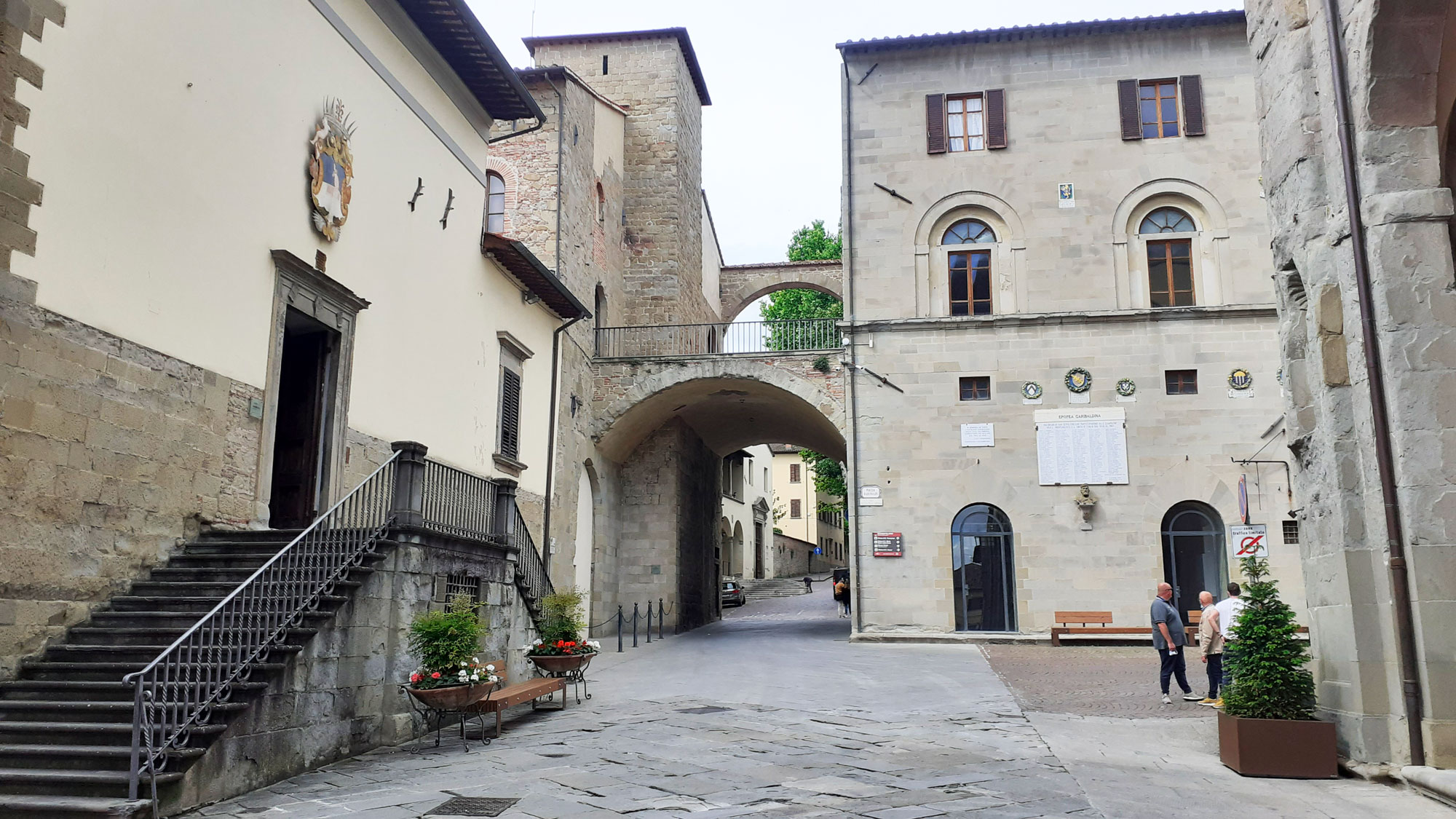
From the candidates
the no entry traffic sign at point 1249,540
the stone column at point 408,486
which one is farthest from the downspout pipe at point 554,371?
the no entry traffic sign at point 1249,540

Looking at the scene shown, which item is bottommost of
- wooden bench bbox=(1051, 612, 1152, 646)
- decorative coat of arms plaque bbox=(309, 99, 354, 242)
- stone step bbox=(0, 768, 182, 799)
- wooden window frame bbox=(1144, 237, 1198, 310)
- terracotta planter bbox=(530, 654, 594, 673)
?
stone step bbox=(0, 768, 182, 799)

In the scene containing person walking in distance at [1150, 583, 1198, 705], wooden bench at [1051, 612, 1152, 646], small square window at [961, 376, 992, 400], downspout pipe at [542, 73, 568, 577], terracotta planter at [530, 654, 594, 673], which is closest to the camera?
terracotta planter at [530, 654, 594, 673]

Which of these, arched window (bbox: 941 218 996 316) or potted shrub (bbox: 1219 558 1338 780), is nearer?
potted shrub (bbox: 1219 558 1338 780)

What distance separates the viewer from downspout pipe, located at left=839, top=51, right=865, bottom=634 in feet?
64.6

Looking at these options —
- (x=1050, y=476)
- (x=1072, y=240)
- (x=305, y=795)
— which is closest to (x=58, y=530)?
(x=305, y=795)

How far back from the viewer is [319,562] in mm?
8531

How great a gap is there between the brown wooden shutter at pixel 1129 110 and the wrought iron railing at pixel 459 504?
48.7 ft

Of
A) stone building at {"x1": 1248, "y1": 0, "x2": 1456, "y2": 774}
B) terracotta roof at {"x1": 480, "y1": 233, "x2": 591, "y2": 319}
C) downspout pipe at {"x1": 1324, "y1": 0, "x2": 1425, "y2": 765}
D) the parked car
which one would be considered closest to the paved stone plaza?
downspout pipe at {"x1": 1324, "y1": 0, "x2": 1425, "y2": 765}

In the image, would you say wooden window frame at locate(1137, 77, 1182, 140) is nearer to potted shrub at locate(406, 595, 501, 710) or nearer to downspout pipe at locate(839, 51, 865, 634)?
downspout pipe at locate(839, 51, 865, 634)

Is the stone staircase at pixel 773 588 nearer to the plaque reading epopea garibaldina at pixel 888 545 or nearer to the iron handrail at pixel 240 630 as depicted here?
the plaque reading epopea garibaldina at pixel 888 545

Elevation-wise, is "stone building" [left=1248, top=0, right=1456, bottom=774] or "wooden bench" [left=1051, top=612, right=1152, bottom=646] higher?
"stone building" [left=1248, top=0, right=1456, bottom=774]

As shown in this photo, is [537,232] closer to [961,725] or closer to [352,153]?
[352,153]

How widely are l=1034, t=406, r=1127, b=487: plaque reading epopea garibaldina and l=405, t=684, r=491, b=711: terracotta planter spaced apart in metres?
13.2

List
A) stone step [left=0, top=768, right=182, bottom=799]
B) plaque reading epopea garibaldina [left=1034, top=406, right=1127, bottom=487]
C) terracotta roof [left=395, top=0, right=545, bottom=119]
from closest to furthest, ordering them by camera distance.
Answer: stone step [left=0, top=768, right=182, bottom=799], terracotta roof [left=395, top=0, right=545, bottom=119], plaque reading epopea garibaldina [left=1034, top=406, right=1127, bottom=487]
